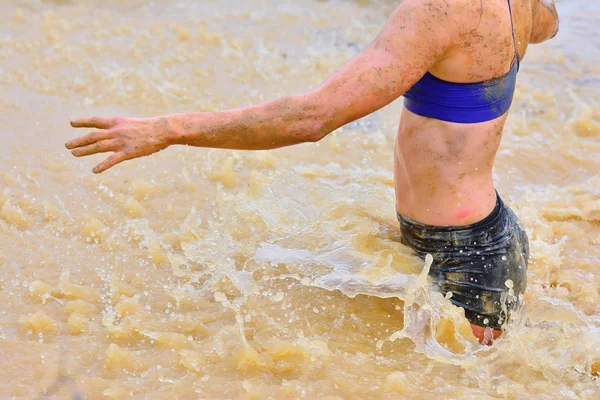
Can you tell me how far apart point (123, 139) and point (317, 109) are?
0.60 metres

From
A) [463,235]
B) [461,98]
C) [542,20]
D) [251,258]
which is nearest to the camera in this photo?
[461,98]

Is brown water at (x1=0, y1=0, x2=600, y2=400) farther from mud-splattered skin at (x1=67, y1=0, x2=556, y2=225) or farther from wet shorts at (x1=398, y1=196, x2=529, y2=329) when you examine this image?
mud-splattered skin at (x1=67, y1=0, x2=556, y2=225)

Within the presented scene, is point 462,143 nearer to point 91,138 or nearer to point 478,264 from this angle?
point 478,264

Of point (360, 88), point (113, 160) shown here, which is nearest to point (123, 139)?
point (113, 160)

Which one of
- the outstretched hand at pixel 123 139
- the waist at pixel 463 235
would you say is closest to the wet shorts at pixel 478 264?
the waist at pixel 463 235

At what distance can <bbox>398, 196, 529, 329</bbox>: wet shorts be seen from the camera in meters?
2.76

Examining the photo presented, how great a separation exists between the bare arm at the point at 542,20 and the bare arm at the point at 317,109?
830 millimetres

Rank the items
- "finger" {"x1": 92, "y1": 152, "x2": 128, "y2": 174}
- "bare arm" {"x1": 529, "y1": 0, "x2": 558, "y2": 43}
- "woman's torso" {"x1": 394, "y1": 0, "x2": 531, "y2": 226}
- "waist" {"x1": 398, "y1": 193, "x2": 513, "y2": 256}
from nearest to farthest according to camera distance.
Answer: "finger" {"x1": 92, "y1": 152, "x2": 128, "y2": 174} < "woman's torso" {"x1": 394, "y1": 0, "x2": 531, "y2": 226} < "waist" {"x1": 398, "y1": 193, "x2": 513, "y2": 256} < "bare arm" {"x1": 529, "y1": 0, "x2": 558, "y2": 43}

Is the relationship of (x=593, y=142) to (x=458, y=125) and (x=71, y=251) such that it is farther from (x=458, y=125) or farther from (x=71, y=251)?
(x=71, y=251)

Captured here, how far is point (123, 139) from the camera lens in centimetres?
222

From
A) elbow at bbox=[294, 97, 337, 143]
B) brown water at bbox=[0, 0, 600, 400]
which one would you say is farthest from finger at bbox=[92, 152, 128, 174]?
brown water at bbox=[0, 0, 600, 400]

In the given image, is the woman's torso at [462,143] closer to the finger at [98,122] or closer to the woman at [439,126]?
the woman at [439,126]

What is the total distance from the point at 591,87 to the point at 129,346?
14.2 ft

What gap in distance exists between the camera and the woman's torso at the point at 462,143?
2.38 m
